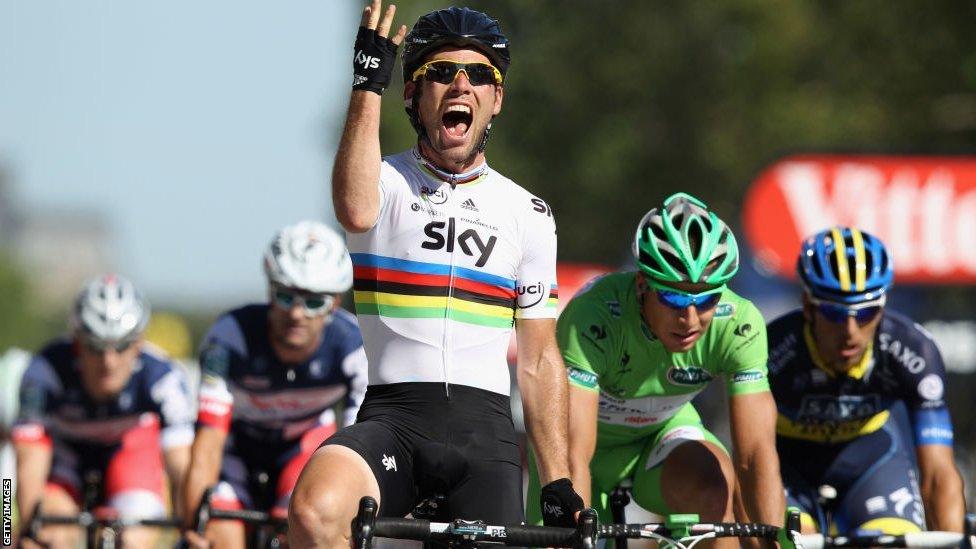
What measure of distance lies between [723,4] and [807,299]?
40.8 m

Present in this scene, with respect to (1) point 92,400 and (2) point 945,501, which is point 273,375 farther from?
(2) point 945,501

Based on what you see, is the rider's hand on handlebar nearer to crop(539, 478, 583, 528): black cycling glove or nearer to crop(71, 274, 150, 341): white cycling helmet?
crop(539, 478, 583, 528): black cycling glove

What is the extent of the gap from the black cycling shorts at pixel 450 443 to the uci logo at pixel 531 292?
403 millimetres

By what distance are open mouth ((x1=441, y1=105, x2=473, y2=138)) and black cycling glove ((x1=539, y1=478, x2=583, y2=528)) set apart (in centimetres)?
142

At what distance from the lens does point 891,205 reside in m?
25.0

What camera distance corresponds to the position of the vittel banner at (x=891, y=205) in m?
24.8

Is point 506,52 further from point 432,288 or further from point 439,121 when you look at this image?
point 432,288

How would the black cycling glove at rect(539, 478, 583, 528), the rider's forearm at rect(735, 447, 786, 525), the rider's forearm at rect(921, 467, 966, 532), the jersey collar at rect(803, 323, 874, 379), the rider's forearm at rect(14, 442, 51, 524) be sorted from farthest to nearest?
1. the rider's forearm at rect(14, 442, 51, 524)
2. the jersey collar at rect(803, 323, 874, 379)
3. the rider's forearm at rect(921, 467, 966, 532)
4. the rider's forearm at rect(735, 447, 786, 525)
5. the black cycling glove at rect(539, 478, 583, 528)

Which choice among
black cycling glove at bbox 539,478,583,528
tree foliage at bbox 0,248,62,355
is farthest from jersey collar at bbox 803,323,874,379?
tree foliage at bbox 0,248,62,355

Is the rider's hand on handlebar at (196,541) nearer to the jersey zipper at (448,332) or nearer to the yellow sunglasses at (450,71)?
the jersey zipper at (448,332)

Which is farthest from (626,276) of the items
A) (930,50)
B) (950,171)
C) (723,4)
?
(723,4)

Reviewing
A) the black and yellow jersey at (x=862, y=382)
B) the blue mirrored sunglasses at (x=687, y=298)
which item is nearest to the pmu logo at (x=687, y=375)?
the blue mirrored sunglasses at (x=687, y=298)

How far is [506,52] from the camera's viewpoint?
6.46 metres

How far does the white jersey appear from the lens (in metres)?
6.07
